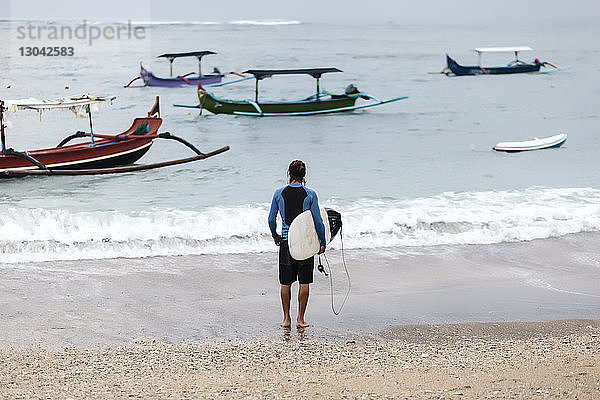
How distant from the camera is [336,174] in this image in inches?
771

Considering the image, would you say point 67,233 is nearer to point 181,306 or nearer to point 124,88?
point 181,306

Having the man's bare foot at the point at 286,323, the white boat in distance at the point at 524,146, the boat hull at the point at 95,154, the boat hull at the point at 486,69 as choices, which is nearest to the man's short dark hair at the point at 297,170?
the man's bare foot at the point at 286,323

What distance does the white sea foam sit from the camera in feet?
35.2

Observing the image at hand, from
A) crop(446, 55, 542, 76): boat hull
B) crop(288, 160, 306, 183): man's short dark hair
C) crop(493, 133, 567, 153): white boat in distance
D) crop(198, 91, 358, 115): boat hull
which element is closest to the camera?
crop(288, 160, 306, 183): man's short dark hair

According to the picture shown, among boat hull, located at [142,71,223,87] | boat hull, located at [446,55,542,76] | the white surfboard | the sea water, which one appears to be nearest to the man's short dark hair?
the white surfboard

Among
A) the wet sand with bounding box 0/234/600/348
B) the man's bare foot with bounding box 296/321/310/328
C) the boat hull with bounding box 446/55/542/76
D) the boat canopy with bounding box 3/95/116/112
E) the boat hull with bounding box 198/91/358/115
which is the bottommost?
the boat hull with bounding box 446/55/542/76

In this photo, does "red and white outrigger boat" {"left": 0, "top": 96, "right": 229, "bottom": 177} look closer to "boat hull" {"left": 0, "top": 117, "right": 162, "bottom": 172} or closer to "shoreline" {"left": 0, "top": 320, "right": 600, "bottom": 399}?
"boat hull" {"left": 0, "top": 117, "right": 162, "bottom": 172}

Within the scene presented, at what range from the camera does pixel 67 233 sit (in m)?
11.9

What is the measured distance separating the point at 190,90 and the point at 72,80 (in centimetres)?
935

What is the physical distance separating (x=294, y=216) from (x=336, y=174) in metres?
12.9

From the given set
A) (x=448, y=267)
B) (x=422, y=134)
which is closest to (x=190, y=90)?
(x=422, y=134)

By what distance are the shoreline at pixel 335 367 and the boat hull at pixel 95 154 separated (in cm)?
1028

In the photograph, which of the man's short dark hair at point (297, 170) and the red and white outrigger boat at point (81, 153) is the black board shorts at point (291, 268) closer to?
the man's short dark hair at point (297, 170)

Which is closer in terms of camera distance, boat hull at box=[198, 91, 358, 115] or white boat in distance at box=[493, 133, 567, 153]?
white boat in distance at box=[493, 133, 567, 153]
